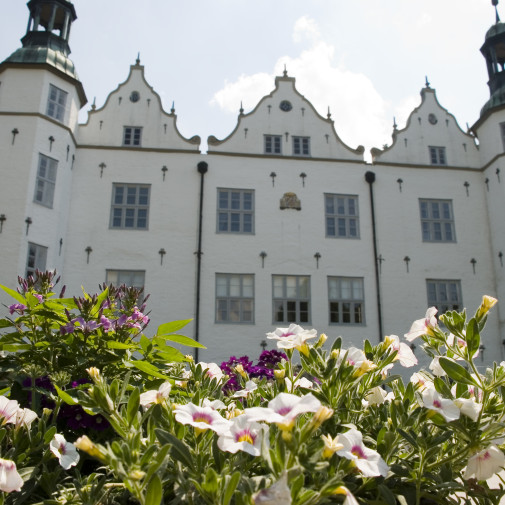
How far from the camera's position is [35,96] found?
1491 cm

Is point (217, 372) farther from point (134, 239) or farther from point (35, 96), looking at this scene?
point (35, 96)

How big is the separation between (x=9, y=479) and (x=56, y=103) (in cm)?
1612

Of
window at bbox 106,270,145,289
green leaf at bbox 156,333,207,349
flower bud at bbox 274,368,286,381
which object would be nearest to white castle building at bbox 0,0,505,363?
window at bbox 106,270,145,289

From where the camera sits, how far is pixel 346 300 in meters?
15.3

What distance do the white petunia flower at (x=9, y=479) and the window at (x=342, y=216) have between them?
49.0 ft

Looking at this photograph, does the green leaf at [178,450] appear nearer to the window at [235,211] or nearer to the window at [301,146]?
the window at [235,211]

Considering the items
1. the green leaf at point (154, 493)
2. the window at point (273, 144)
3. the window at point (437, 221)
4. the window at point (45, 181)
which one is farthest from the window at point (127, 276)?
the green leaf at point (154, 493)

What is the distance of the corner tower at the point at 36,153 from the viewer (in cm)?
1347

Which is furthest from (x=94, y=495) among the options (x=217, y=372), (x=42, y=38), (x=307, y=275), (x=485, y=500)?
(x=42, y=38)

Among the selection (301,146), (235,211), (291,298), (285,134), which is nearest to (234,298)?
(291,298)

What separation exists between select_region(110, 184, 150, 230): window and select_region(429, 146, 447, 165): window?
10736mm

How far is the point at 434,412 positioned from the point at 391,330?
14101mm

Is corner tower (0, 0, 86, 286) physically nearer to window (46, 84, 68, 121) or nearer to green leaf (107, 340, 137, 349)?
window (46, 84, 68, 121)

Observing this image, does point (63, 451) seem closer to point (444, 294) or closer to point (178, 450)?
point (178, 450)
